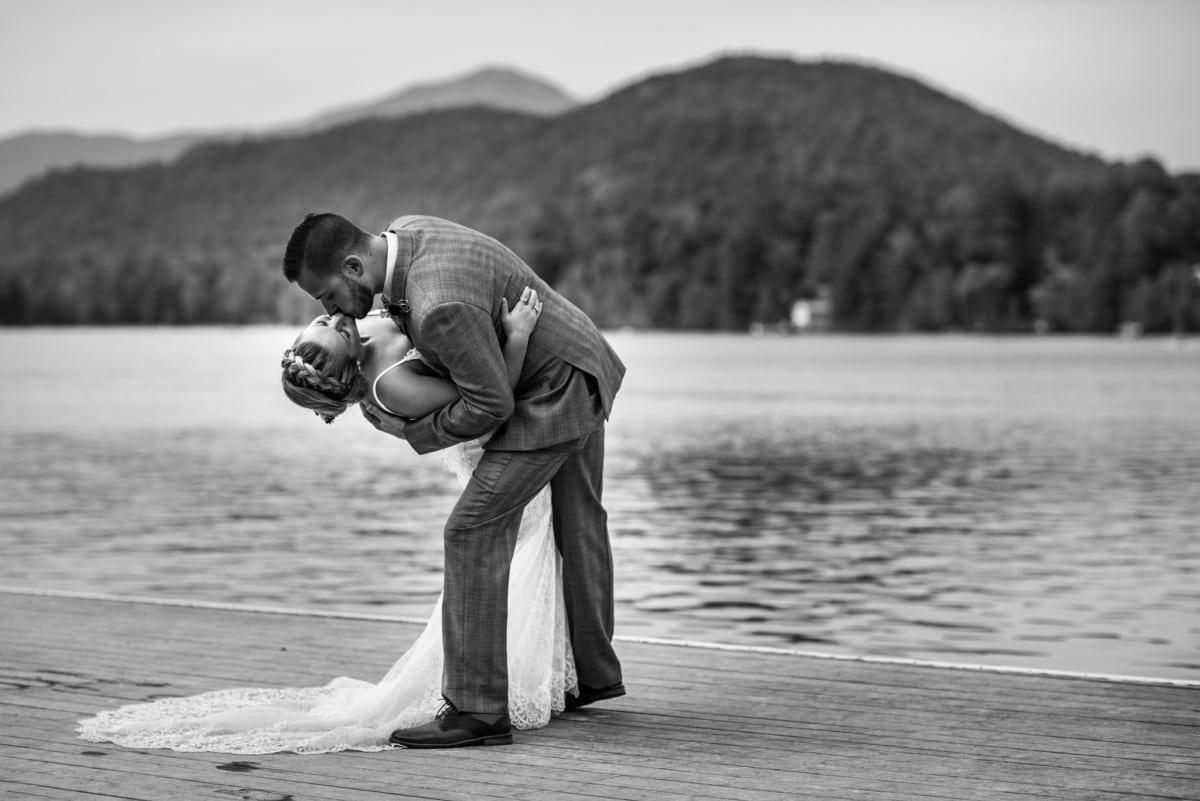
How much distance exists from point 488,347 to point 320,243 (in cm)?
56

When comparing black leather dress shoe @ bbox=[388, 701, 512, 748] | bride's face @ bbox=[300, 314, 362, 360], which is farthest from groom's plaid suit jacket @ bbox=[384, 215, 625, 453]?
black leather dress shoe @ bbox=[388, 701, 512, 748]

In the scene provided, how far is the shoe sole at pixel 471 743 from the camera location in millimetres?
4965

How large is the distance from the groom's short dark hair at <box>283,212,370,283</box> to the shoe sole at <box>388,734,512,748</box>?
1474 mm

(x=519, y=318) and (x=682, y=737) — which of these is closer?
(x=519, y=318)

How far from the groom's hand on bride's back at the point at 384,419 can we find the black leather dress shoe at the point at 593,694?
112 cm

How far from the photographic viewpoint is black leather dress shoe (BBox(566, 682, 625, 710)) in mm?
5438

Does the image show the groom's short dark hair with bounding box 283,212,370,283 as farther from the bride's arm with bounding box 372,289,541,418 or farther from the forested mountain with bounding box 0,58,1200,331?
the forested mountain with bounding box 0,58,1200,331

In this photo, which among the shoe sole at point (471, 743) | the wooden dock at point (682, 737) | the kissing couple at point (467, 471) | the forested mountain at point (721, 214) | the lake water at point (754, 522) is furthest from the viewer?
the forested mountain at point (721, 214)

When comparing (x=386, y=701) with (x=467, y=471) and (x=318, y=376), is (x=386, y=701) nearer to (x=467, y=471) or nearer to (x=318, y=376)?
(x=467, y=471)

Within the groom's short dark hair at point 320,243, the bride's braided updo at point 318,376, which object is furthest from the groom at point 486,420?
the bride's braided updo at point 318,376

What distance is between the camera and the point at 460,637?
200 inches

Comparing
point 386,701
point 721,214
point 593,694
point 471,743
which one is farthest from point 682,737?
point 721,214

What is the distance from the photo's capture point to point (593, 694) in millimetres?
5445

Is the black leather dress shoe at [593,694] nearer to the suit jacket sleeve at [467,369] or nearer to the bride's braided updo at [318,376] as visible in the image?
the suit jacket sleeve at [467,369]
